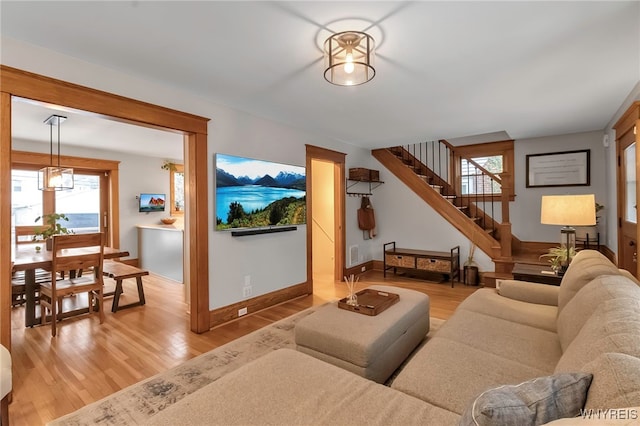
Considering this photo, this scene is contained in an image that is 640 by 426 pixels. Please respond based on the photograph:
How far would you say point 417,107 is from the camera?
3.43 metres

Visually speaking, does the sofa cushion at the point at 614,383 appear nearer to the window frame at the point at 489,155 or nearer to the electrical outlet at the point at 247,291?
the electrical outlet at the point at 247,291

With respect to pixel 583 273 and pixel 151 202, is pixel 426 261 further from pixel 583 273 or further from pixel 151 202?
pixel 151 202

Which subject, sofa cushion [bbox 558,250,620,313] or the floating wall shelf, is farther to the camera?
the floating wall shelf

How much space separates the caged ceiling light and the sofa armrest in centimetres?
219

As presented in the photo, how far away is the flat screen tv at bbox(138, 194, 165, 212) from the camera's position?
6379 millimetres

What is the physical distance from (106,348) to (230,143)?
7.55 feet

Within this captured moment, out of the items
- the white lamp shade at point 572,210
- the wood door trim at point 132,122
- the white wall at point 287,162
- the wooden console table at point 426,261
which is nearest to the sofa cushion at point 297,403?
the wood door trim at point 132,122

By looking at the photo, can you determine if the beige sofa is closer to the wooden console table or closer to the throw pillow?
the throw pillow

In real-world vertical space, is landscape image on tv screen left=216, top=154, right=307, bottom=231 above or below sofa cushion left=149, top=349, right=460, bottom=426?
above

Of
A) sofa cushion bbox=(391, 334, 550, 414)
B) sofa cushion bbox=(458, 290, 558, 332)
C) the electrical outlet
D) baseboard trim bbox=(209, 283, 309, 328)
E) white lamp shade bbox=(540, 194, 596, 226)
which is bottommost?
baseboard trim bbox=(209, 283, 309, 328)

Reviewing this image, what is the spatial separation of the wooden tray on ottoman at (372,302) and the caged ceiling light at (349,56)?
5.44ft

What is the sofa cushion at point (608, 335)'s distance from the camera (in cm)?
101

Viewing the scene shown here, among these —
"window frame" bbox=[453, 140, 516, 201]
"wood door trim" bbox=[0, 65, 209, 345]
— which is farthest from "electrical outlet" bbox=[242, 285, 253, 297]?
"window frame" bbox=[453, 140, 516, 201]

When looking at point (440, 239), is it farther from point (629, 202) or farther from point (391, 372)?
point (391, 372)
